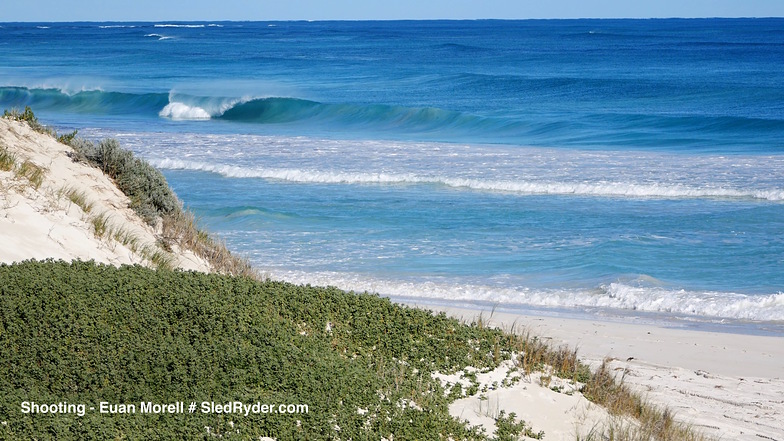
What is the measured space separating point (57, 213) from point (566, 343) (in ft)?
18.1

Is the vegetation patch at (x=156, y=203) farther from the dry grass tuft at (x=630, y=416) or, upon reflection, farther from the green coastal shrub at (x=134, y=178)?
the dry grass tuft at (x=630, y=416)

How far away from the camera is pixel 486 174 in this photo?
2100 centimetres

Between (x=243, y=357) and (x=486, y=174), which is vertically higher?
(x=486, y=174)

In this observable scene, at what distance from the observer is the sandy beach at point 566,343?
19.5 feet

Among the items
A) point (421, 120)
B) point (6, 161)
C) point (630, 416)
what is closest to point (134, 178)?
point (6, 161)

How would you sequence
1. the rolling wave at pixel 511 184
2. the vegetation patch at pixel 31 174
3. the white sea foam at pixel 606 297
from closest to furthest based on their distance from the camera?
the vegetation patch at pixel 31 174 < the white sea foam at pixel 606 297 < the rolling wave at pixel 511 184

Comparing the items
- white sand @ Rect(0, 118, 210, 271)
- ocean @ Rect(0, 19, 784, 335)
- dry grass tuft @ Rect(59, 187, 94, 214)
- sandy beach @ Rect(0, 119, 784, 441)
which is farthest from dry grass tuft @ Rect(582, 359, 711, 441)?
dry grass tuft @ Rect(59, 187, 94, 214)

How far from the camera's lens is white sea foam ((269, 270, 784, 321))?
10711mm

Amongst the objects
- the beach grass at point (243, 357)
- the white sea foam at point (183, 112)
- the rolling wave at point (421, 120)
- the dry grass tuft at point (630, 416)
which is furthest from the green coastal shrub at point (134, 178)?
the white sea foam at point (183, 112)

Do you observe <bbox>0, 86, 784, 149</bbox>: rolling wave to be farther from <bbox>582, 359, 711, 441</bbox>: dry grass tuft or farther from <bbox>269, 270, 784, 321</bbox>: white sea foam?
<bbox>582, 359, 711, 441</bbox>: dry grass tuft

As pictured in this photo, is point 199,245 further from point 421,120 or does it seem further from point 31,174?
point 421,120

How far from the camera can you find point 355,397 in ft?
17.1

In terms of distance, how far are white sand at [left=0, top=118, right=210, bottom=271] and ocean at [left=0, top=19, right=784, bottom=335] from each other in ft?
9.69

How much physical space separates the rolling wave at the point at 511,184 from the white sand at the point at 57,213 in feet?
34.5
